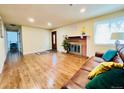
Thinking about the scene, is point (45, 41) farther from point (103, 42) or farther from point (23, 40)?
point (103, 42)

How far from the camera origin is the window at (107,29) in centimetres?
399

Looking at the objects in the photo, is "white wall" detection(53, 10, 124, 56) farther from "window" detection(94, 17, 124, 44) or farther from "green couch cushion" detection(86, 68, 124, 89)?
"green couch cushion" detection(86, 68, 124, 89)

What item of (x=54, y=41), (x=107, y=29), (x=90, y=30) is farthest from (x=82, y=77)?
(x=54, y=41)

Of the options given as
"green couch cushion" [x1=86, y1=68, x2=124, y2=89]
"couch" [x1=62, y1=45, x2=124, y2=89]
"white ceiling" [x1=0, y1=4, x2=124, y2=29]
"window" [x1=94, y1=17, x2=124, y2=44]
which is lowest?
"couch" [x1=62, y1=45, x2=124, y2=89]

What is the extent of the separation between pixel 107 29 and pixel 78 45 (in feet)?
6.45

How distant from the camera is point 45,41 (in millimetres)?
8398

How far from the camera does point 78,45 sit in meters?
5.99

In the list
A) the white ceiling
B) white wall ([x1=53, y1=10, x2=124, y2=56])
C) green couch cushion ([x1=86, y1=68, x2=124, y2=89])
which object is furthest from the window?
green couch cushion ([x1=86, y1=68, x2=124, y2=89])

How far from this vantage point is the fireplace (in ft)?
18.4

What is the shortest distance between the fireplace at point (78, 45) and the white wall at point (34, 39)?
8.07ft

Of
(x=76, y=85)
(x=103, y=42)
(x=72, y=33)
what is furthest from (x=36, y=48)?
(x=76, y=85)

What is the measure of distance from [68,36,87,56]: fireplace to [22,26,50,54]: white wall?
2.46m

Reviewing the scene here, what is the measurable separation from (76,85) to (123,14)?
11.9 feet

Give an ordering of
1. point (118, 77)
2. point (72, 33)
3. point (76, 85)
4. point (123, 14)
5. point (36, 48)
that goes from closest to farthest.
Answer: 1. point (118, 77)
2. point (76, 85)
3. point (123, 14)
4. point (72, 33)
5. point (36, 48)
